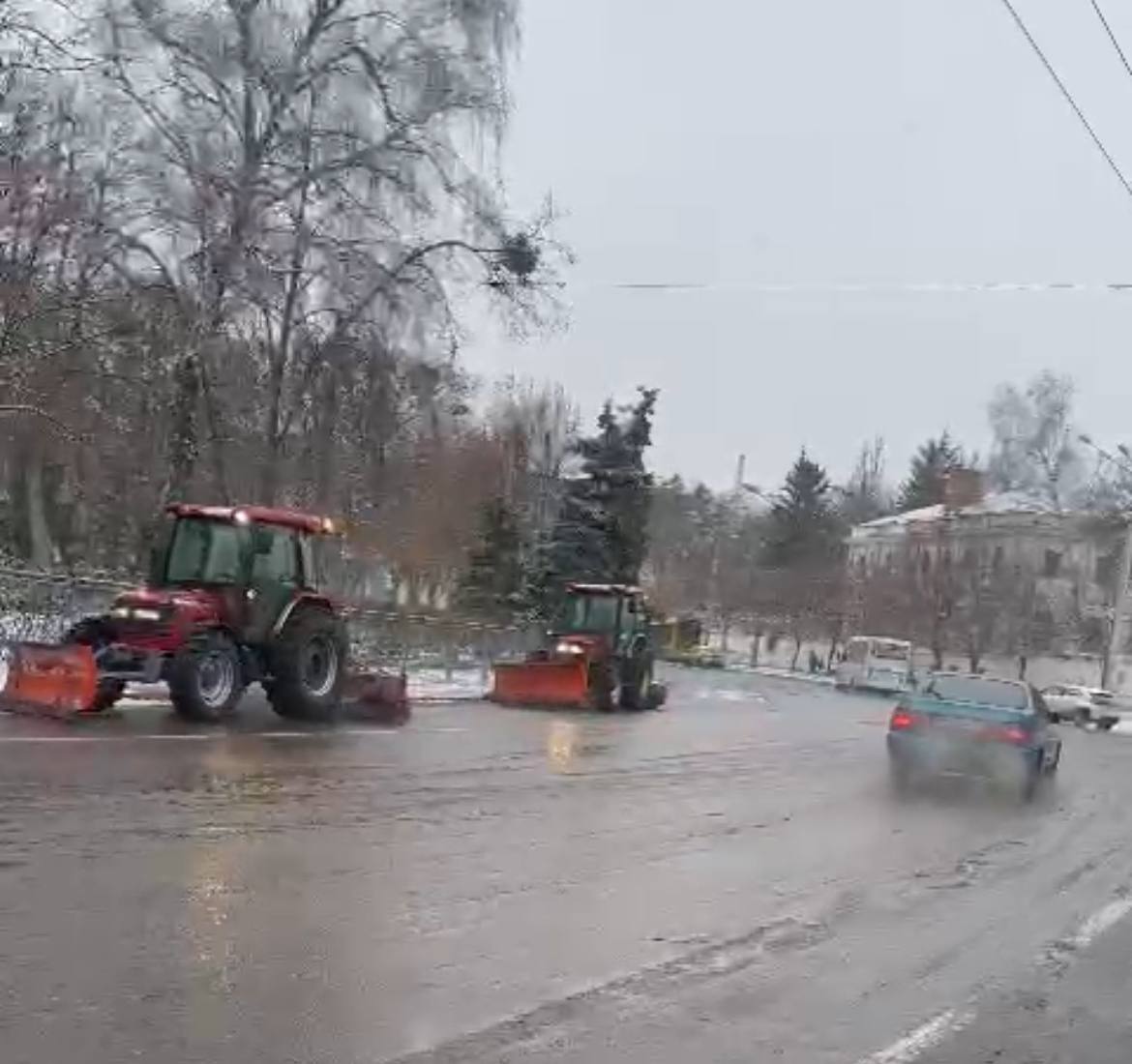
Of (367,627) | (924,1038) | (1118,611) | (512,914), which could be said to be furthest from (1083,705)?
(924,1038)

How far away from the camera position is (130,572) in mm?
33594

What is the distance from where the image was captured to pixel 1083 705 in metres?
51.0

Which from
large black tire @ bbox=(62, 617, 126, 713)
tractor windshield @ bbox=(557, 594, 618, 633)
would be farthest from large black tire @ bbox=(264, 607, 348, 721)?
tractor windshield @ bbox=(557, 594, 618, 633)

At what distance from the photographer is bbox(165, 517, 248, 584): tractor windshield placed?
19.2 m

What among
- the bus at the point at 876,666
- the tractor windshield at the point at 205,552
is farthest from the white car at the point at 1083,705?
the tractor windshield at the point at 205,552

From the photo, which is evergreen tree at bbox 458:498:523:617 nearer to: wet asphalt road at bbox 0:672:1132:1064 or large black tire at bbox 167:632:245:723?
large black tire at bbox 167:632:245:723

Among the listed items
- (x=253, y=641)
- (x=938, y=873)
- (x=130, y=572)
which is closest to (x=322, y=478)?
(x=130, y=572)

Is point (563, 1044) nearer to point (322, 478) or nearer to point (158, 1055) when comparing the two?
point (158, 1055)

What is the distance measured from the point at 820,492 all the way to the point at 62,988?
9774cm

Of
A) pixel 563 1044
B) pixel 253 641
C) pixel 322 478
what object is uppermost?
pixel 322 478

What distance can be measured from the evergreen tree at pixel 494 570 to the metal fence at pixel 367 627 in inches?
376

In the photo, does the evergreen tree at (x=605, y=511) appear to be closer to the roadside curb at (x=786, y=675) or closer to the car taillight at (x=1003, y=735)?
the roadside curb at (x=786, y=675)

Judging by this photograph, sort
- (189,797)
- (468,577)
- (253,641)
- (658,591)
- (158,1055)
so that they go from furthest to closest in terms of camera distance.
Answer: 1. (658,591)
2. (468,577)
3. (253,641)
4. (189,797)
5. (158,1055)

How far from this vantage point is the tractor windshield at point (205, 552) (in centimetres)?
1917
